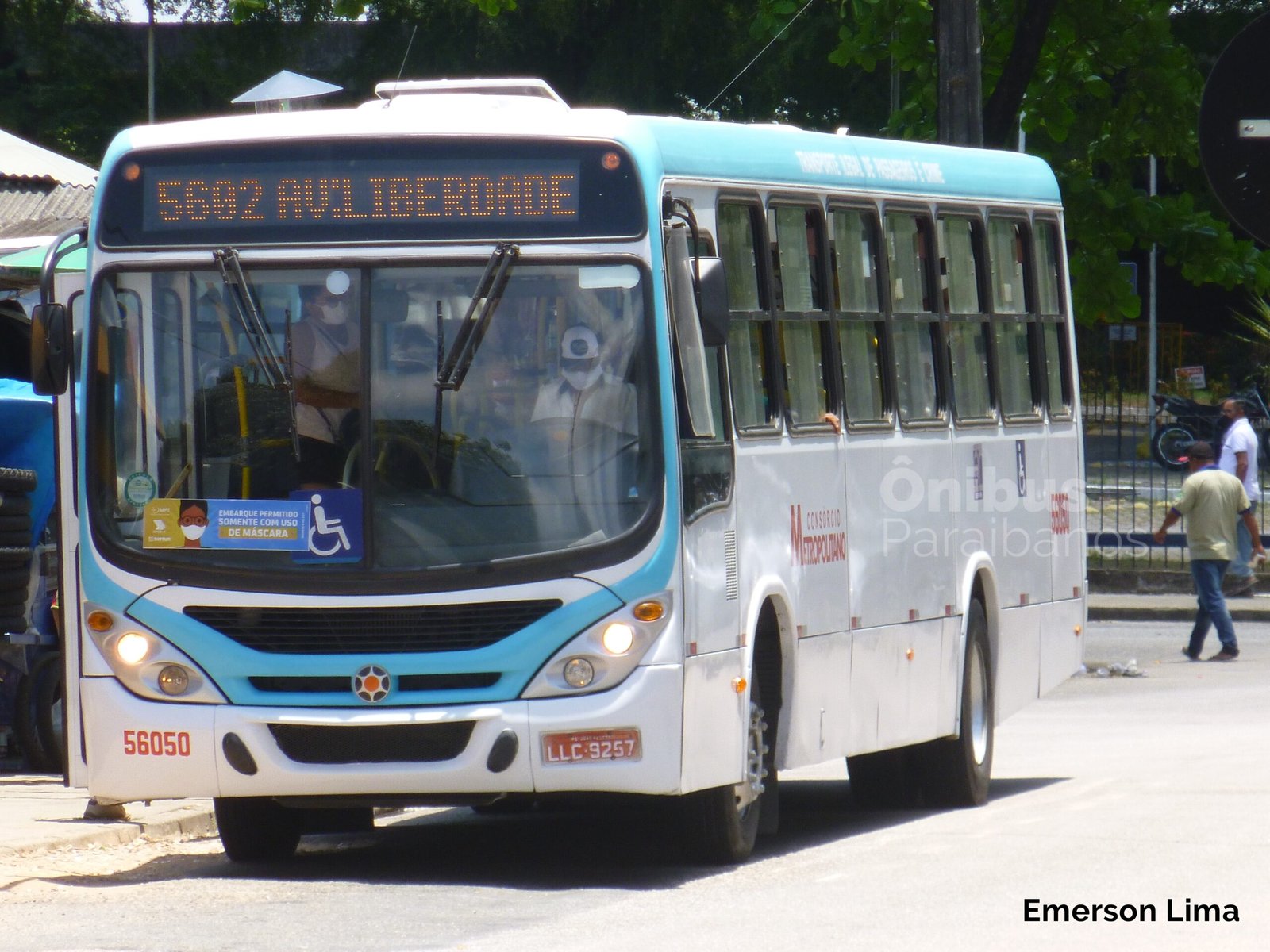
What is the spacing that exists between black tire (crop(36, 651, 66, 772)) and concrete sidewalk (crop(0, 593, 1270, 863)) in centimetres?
15

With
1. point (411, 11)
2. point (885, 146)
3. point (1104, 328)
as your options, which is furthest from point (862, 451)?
point (1104, 328)

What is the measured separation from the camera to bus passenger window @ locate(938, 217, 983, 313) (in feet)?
39.3

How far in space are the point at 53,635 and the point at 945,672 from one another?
4.85 metres

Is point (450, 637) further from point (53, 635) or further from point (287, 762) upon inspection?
point (53, 635)

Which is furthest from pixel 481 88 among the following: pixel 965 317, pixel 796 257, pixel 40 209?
pixel 40 209

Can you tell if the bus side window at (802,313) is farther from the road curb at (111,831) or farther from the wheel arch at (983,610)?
the road curb at (111,831)

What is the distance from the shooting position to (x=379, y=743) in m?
8.66

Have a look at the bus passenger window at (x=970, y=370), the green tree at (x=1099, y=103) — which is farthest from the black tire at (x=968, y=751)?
the green tree at (x=1099, y=103)

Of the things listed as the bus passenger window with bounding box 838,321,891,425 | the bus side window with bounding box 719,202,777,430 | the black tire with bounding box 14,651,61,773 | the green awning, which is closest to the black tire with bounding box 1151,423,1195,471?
the green awning

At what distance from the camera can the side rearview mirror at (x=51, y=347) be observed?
9102mm

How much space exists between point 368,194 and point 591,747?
2.15 meters

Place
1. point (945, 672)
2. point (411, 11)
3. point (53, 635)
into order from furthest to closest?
point (411, 11), point (53, 635), point (945, 672)

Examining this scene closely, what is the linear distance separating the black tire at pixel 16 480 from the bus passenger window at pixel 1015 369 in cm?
516

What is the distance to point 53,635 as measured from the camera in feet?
43.4
